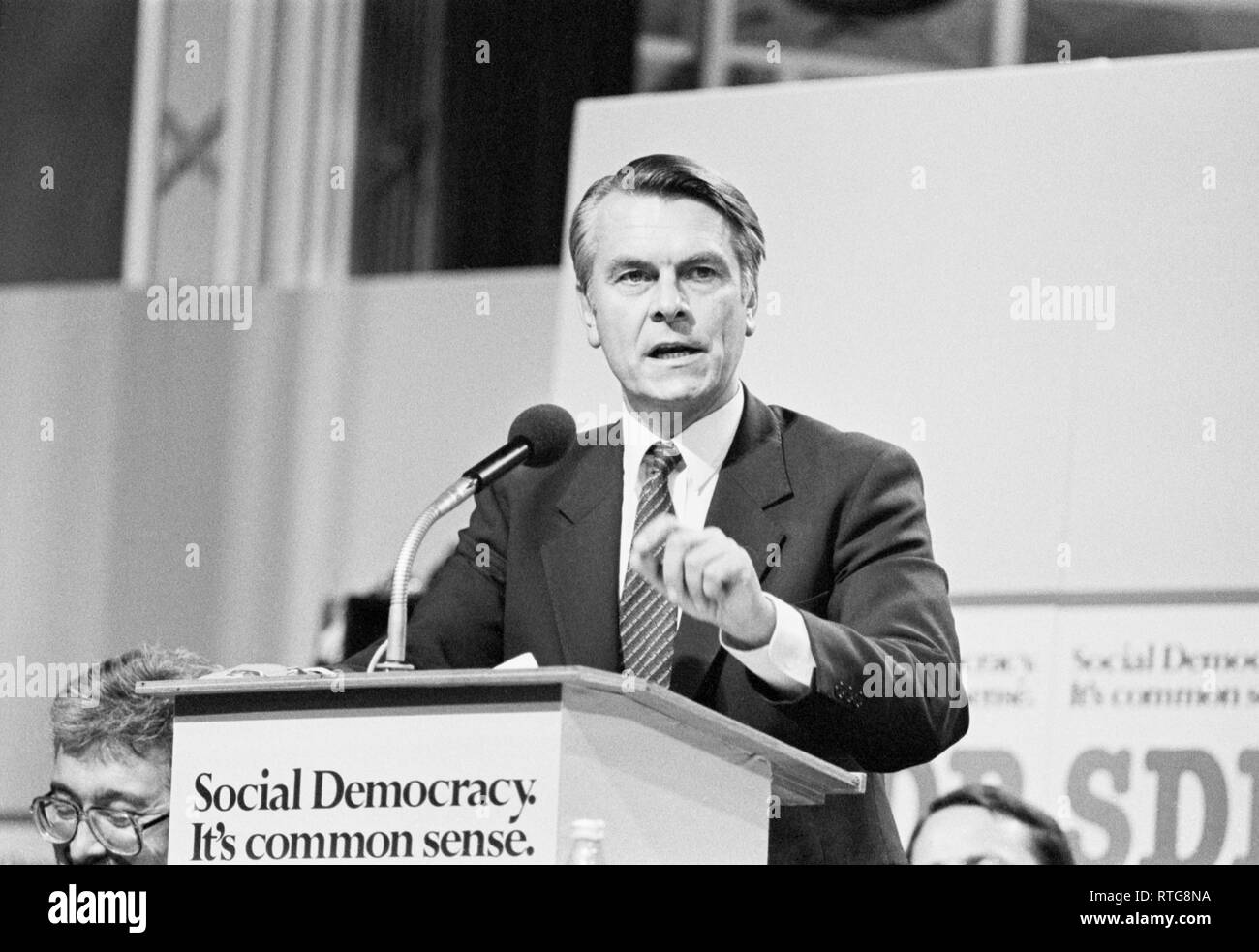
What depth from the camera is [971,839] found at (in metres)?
4.08

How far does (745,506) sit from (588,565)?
27cm

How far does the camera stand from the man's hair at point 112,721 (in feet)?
9.48

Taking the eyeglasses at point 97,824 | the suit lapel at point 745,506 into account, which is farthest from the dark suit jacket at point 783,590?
the eyeglasses at point 97,824

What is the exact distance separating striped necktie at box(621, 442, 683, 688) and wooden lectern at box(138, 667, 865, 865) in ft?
1.81

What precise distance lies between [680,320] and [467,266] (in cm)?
213

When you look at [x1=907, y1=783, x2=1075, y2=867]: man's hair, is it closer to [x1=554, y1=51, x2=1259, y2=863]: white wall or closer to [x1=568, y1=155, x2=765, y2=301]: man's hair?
[x1=554, y1=51, x2=1259, y2=863]: white wall

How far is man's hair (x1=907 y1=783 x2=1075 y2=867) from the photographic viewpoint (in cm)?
398

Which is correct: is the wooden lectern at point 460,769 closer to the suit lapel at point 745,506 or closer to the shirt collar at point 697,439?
the suit lapel at point 745,506

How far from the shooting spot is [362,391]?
4.98m

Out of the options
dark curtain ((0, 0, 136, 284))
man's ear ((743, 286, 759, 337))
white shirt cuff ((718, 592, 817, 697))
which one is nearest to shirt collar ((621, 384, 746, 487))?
man's ear ((743, 286, 759, 337))

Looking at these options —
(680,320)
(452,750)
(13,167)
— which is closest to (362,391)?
(13,167)

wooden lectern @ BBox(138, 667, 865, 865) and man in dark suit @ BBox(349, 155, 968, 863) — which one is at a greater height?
man in dark suit @ BBox(349, 155, 968, 863)

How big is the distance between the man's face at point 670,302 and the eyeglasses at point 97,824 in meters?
1.08

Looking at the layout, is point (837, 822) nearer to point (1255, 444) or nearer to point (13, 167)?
point (1255, 444)
